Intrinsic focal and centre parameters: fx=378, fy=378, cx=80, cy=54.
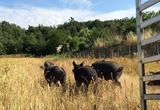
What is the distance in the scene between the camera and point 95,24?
76.4m

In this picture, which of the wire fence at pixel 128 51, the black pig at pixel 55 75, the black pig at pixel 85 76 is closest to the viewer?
the black pig at pixel 85 76

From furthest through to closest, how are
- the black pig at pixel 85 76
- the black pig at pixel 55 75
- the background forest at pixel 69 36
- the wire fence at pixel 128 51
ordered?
the background forest at pixel 69 36 → the wire fence at pixel 128 51 → the black pig at pixel 55 75 → the black pig at pixel 85 76

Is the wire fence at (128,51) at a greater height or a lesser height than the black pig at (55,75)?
greater

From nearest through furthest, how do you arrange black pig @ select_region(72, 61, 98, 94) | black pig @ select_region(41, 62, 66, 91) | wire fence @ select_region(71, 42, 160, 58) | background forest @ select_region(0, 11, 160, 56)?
black pig @ select_region(72, 61, 98, 94) < black pig @ select_region(41, 62, 66, 91) < wire fence @ select_region(71, 42, 160, 58) < background forest @ select_region(0, 11, 160, 56)

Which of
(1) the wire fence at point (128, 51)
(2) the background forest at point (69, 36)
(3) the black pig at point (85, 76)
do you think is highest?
(2) the background forest at point (69, 36)

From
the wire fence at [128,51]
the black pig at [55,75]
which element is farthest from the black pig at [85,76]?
the wire fence at [128,51]

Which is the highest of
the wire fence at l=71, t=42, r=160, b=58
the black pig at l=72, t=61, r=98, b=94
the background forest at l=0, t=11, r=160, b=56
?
the background forest at l=0, t=11, r=160, b=56

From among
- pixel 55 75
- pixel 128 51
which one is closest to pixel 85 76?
pixel 55 75

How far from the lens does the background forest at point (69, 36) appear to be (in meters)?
28.3

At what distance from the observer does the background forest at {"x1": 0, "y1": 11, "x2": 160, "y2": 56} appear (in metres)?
28.3

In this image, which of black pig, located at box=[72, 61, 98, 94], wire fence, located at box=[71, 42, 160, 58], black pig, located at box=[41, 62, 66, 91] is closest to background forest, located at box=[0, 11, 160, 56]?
wire fence, located at box=[71, 42, 160, 58]

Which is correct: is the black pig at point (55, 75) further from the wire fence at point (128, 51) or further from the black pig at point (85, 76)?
the wire fence at point (128, 51)

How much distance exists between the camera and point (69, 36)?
57938 millimetres

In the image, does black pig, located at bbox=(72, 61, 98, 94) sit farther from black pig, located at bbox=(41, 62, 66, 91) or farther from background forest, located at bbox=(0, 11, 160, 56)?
background forest, located at bbox=(0, 11, 160, 56)
